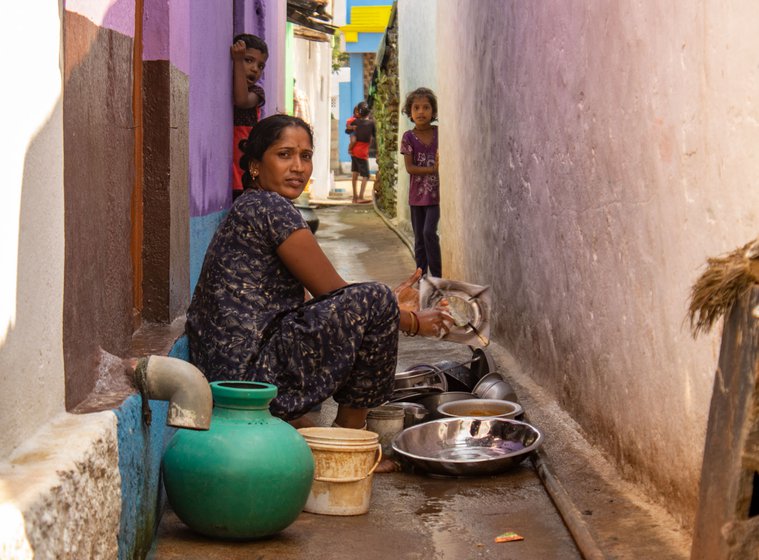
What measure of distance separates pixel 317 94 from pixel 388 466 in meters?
24.9

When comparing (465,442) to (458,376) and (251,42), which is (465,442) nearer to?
(458,376)

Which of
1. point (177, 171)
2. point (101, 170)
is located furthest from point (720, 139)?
point (177, 171)

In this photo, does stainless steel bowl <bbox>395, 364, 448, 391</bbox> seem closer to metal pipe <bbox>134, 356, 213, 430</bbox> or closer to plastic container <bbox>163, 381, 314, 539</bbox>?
plastic container <bbox>163, 381, 314, 539</bbox>

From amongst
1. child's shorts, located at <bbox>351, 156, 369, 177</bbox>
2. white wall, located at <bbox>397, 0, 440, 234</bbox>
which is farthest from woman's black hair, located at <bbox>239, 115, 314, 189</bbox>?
child's shorts, located at <bbox>351, 156, 369, 177</bbox>

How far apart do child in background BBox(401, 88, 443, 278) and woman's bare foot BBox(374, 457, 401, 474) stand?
4963 mm

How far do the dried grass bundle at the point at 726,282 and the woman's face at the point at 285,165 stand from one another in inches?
92.5

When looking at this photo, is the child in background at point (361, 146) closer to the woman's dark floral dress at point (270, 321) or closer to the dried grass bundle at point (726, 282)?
the woman's dark floral dress at point (270, 321)

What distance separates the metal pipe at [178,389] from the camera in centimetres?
313

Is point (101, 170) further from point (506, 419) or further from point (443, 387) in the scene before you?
point (443, 387)

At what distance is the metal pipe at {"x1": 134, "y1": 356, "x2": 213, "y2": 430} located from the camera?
123 inches

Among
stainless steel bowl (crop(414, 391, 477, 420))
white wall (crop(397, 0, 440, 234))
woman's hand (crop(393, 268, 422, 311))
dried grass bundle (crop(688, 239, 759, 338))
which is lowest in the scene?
stainless steel bowl (crop(414, 391, 477, 420))

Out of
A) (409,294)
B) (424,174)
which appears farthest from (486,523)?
(424,174)

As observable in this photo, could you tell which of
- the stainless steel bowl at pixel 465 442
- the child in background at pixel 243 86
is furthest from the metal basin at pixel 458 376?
the child in background at pixel 243 86

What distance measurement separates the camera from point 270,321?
4281 millimetres
